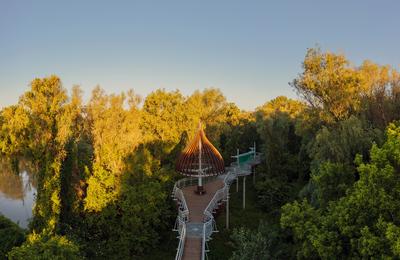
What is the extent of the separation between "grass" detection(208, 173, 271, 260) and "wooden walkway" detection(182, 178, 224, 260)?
1728 millimetres

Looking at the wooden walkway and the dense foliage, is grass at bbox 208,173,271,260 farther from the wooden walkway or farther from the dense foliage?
the dense foliage

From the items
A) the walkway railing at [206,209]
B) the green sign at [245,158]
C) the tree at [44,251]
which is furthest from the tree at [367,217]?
→ the green sign at [245,158]

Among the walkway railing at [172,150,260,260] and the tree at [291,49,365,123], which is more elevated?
the tree at [291,49,365,123]

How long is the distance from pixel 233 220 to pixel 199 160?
4994 millimetres

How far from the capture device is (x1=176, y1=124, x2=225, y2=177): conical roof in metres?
24.1

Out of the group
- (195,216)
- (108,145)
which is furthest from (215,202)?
(108,145)

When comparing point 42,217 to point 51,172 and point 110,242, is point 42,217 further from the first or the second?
point 110,242

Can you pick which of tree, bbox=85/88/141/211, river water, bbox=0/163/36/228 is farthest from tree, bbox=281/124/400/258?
river water, bbox=0/163/36/228

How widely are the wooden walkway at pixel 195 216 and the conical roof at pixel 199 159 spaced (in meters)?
1.61

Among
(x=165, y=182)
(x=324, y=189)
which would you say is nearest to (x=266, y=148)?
(x=165, y=182)

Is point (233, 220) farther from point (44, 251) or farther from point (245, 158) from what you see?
point (44, 251)

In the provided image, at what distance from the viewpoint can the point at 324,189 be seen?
51.0 feet

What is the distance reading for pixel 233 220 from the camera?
24.4 meters

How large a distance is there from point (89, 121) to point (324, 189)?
15070 millimetres
